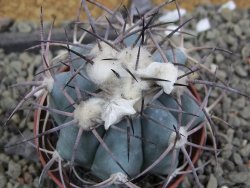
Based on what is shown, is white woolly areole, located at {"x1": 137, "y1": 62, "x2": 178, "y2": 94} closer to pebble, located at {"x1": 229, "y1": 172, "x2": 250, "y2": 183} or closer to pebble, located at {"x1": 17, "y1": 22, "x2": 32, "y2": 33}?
pebble, located at {"x1": 229, "y1": 172, "x2": 250, "y2": 183}

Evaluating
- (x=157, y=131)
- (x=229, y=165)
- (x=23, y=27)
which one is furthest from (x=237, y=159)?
(x=23, y=27)

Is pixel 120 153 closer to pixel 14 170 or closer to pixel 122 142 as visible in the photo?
pixel 122 142

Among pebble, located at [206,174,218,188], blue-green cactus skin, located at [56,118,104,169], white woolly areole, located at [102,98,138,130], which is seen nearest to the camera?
white woolly areole, located at [102,98,138,130]

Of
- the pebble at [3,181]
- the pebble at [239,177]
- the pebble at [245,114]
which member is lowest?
the pebble at [3,181]

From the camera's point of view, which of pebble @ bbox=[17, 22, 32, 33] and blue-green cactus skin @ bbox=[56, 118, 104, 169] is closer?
blue-green cactus skin @ bbox=[56, 118, 104, 169]

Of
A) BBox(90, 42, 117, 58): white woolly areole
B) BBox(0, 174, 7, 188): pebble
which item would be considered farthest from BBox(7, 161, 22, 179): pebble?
BBox(90, 42, 117, 58): white woolly areole

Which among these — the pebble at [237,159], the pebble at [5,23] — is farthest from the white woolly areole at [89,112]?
the pebble at [5,23]

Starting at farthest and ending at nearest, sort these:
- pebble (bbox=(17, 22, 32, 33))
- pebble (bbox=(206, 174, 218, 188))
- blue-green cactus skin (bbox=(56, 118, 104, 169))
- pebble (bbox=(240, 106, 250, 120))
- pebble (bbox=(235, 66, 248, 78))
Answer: pebble (bbox=(17, 22, 32, 33))
pebble (bbox=(235, 66, 248, 78))
pebble (bbox=(240, 106, 250, 120))
pebble (bbox=(206, 174, 218, 188))
blue-green cactus skin (bbox=(56, 118, 104, 169))

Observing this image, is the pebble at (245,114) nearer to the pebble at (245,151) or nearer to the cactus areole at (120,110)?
the pebble at (245,151)
